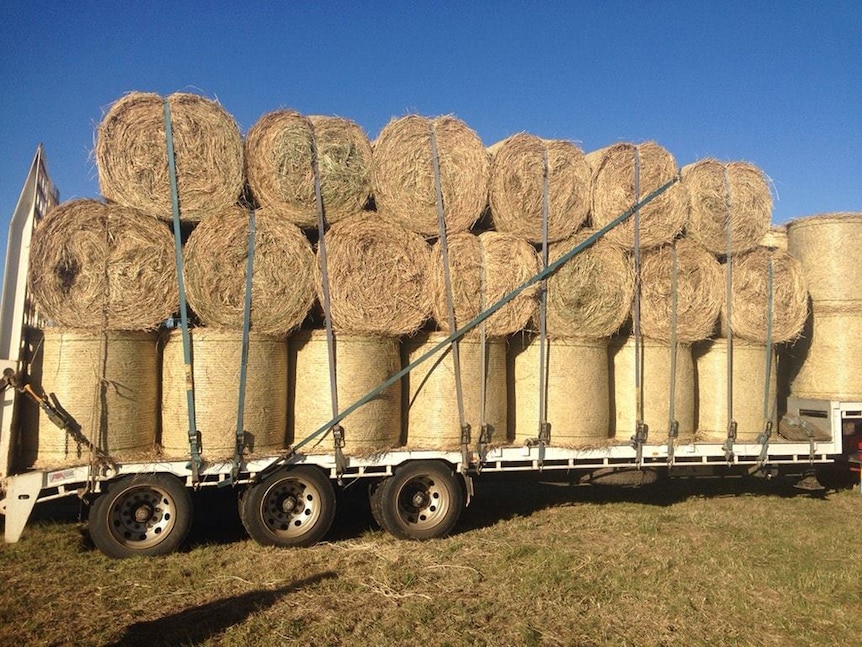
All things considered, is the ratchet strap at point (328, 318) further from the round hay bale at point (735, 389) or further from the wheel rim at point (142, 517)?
the round hay bale at point (735, 389)

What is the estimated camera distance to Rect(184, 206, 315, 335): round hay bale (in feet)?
22.1

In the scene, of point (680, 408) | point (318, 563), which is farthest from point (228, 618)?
point (680, 408)

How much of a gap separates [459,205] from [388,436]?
2620 millimetres

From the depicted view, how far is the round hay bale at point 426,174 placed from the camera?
759 cm

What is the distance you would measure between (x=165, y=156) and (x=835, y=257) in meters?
8.30

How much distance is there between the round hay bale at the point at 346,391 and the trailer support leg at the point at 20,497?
7.49 feet

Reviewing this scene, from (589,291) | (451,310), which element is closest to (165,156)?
(451,310)

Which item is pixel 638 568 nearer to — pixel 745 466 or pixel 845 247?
pixel 745 466

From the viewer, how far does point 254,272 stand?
22.7 ft

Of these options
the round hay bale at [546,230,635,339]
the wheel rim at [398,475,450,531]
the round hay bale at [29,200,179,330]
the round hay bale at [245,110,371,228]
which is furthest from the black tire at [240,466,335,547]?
the round hay bale at [546,230,635,339]

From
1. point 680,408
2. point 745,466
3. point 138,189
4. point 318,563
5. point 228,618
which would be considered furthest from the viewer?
point 745,466

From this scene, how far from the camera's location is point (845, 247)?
9.25 meters

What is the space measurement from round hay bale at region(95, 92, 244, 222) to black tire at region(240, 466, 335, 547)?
2.71m

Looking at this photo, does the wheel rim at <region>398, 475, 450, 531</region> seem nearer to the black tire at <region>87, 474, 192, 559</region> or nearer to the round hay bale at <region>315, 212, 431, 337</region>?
the round hay bale at <region>315, 212, 431, 337</region>
